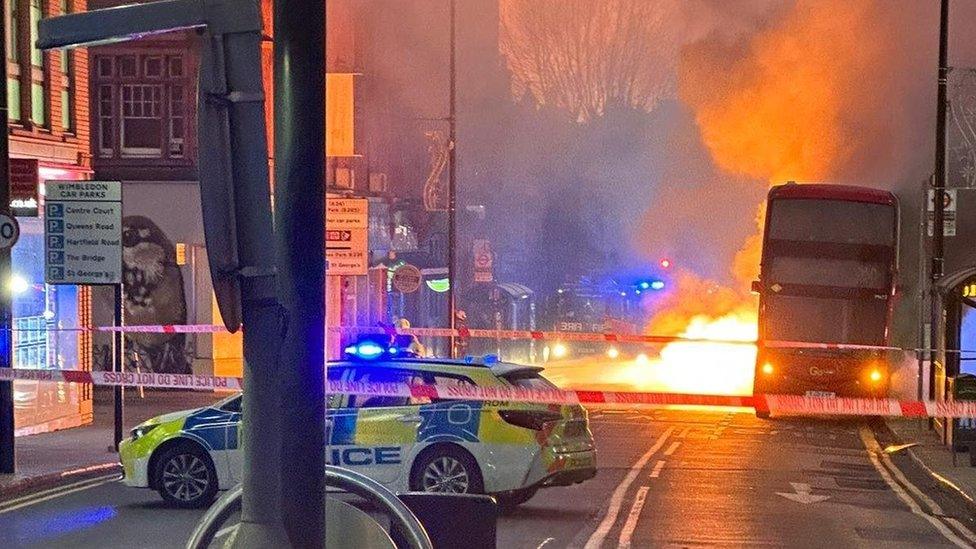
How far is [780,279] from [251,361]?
23244 millimetres

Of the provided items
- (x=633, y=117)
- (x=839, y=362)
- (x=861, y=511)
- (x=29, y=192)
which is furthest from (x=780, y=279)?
(x=633, y=117)

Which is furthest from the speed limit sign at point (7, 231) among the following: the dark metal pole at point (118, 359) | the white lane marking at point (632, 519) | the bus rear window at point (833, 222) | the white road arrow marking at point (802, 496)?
the bus rear window at point (833, 222)

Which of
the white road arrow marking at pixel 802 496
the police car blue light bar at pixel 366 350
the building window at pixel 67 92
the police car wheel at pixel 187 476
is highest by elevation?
the building window at pixel 67 92

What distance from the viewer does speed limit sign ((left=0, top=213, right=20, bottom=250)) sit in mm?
16203

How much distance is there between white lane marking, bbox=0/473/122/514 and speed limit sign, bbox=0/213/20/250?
263cm

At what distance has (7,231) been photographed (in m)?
16.3

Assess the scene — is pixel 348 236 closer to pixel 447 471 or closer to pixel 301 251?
pixel 447 471

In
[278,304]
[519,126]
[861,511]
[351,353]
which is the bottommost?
[861,511]

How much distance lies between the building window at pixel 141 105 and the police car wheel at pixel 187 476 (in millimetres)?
21604

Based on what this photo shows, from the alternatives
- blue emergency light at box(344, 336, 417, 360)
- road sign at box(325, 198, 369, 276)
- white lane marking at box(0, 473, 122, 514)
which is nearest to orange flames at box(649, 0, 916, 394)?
road sign at box(325, 198, 369, 276)

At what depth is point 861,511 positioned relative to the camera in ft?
50.2

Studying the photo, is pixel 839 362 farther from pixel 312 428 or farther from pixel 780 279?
pixel 312 428

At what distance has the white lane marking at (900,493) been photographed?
45.3 feet

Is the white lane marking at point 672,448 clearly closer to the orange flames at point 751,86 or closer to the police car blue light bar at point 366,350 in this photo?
the police car blue light bar at point 366,350
